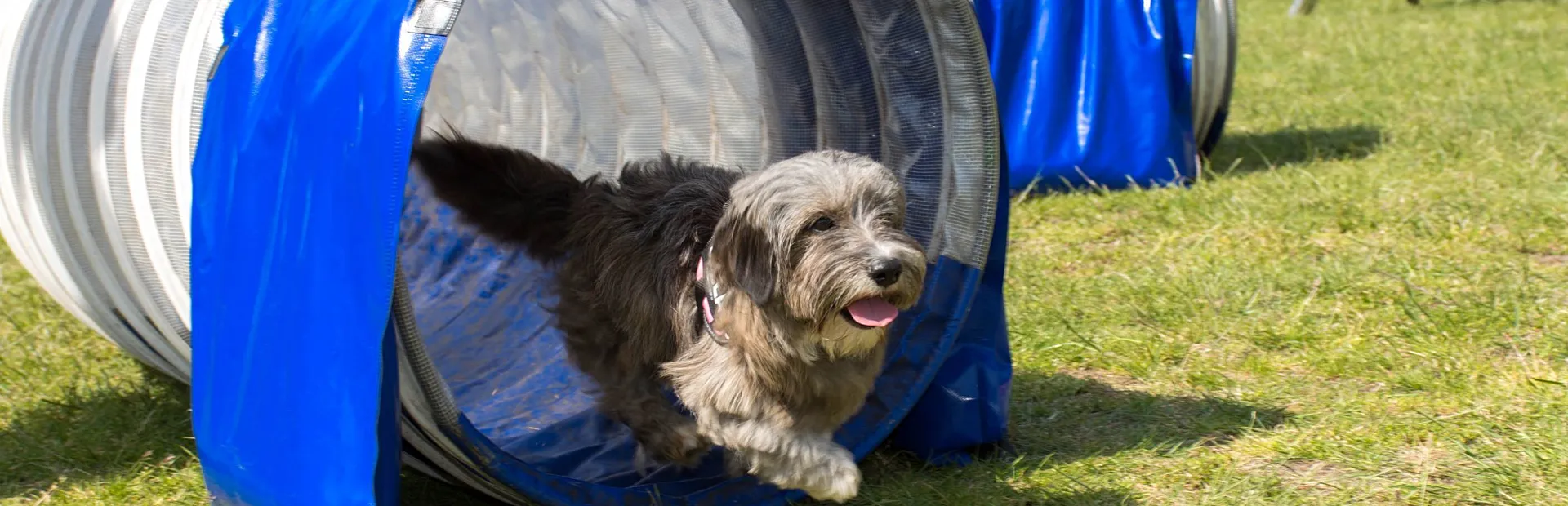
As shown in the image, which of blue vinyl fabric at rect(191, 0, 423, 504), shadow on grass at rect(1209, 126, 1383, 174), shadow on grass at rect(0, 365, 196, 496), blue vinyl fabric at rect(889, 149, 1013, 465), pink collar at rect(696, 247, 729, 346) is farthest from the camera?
shadow on grass at rect(1209, 126, 1383, 174)

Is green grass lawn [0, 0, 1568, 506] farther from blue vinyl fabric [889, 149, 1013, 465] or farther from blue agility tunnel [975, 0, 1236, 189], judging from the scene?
blue agility tunnel [975, 0, 1236, 189]

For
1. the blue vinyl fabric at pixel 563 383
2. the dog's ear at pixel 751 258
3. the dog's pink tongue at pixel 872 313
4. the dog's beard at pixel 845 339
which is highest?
the dog's ear at pixel 751 258

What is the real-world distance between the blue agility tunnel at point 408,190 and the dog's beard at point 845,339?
0.47m

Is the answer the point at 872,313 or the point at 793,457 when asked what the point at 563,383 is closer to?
the point at 793,457

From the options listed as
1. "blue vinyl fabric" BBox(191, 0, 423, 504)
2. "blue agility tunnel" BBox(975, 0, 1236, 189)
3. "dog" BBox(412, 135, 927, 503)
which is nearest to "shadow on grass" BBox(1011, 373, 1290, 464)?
"dog" BBox(412, 135, 927, 503)

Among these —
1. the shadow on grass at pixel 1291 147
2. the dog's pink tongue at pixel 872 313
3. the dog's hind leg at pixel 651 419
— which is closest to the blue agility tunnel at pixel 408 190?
the dog's hind leg at pixel 651 419

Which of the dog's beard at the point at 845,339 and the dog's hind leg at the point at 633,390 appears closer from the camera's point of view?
the dog's beard at the point at 845,339

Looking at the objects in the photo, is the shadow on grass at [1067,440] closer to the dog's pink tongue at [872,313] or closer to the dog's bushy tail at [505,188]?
the dog's pink tongue at [872,313]

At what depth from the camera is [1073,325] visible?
5152 mm

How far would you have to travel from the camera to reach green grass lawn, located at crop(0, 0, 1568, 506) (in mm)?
3826

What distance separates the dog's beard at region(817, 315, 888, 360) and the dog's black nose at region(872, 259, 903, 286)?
0.14 m

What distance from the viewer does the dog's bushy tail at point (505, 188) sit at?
4312 millimetres

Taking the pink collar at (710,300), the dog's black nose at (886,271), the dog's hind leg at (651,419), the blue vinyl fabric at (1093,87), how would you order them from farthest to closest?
the blue vinyl fabric at (1093,87), the dog's hind leg at (651,419), the pink collar at (710,300), the dog's black nose at (886,271)

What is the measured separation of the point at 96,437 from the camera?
4.49 meters
